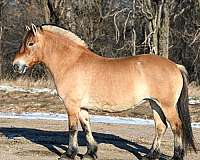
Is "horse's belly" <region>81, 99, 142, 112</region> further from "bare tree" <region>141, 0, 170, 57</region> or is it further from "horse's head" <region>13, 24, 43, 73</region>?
"bare tree" <region>141, 0, 170, 57</region>

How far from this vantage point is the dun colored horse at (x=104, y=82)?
938 centimetres

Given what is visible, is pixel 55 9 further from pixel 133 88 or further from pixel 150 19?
pixel 133 88

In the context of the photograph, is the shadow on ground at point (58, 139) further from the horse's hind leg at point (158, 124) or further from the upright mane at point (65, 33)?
the upright mane at point (65, 33)

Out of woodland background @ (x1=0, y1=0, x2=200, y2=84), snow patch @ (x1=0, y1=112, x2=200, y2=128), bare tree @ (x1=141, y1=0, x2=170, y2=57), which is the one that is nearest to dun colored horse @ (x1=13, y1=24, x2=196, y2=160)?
snow patch @ (x1=0, y1=112, x2=200, y2=128)

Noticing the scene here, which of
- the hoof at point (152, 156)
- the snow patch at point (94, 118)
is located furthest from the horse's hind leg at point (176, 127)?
the snow patch at point (94, 118)

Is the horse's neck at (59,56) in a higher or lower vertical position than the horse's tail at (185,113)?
higher

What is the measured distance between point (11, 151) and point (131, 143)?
294 cm

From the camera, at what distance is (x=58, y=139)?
1246 centimetres

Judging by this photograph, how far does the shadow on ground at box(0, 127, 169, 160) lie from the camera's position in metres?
11.1

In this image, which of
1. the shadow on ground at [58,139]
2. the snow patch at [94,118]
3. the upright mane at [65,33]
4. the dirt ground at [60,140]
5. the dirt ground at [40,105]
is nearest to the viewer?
the upright mane at [65,33]

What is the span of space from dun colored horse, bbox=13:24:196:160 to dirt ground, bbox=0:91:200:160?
2.42ft

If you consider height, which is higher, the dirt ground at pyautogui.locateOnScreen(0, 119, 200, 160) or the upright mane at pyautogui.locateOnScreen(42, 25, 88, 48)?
the upright mane at pyautogui.locateOnScreen(42, 25, 88, 48)

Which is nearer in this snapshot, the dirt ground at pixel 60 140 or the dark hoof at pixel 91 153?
the dark hoof at pixel 91 153

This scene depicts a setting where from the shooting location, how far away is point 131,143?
39.9 feet
